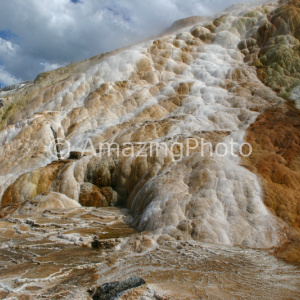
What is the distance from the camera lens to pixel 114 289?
4.04m

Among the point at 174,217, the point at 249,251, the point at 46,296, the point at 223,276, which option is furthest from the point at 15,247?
the point at 249,251

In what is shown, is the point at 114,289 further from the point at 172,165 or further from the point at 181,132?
the point at 181,132

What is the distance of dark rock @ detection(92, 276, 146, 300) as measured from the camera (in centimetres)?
395

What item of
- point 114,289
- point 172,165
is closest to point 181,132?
point 172,165

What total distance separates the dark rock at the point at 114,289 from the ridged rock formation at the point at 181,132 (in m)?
2.89

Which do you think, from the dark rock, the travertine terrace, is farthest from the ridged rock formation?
the dark rock

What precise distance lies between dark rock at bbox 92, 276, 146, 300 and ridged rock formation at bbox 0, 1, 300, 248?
9.49ft

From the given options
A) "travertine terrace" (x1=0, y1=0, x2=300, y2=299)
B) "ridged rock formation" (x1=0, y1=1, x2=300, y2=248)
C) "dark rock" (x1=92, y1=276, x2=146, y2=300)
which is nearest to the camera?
"dark rock" (x1=92, y1=276, x2=146, y2=300)

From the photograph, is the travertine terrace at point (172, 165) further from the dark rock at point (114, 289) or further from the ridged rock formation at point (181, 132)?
the dark rock at point (114, 289)

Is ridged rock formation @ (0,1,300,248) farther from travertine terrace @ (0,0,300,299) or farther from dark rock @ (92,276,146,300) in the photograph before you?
dark rock @ (92,276,146,300)

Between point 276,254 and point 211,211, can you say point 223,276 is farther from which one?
point 211,211

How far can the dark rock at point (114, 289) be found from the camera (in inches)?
155

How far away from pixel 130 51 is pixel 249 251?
736 inches

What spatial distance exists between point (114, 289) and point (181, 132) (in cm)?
1079
